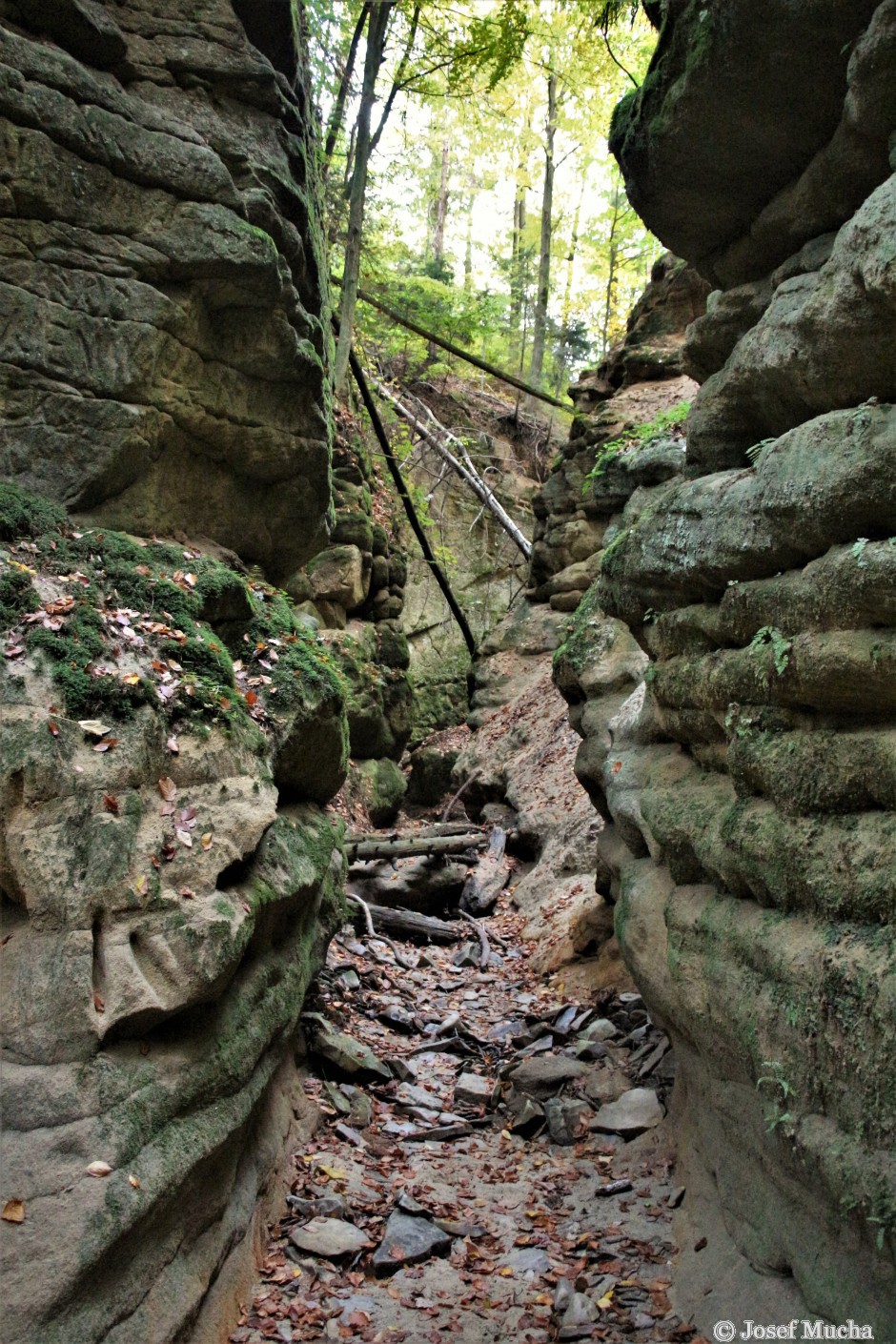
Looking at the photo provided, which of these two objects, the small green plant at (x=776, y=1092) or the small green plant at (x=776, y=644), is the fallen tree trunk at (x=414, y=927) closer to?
the small green plant at (x=776, y=1092)

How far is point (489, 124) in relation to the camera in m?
29.0

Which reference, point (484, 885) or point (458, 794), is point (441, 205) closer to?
point (458, 794)

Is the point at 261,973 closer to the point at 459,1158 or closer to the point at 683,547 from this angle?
the point at 459,1158

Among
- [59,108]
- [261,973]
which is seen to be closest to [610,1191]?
[261,973]

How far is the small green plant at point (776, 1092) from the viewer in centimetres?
447

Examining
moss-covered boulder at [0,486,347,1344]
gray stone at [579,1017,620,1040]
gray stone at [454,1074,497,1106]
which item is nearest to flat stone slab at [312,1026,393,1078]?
gray stone at [454,1074,497,1106]

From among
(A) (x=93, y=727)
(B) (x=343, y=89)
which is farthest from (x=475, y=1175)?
(B) (x=343, y=89)

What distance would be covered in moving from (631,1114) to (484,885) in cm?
648

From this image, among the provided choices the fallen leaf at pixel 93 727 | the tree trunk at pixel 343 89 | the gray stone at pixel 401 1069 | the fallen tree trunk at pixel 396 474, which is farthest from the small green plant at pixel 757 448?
the tree trunk at pixel 343 89

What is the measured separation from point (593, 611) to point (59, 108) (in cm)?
769

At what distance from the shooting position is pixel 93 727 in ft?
17.5

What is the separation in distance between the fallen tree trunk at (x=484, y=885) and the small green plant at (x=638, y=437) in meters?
6.98

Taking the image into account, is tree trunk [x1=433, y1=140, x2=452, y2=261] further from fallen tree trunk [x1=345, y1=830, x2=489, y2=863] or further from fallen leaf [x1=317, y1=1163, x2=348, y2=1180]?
fallen leaf [x1=317, y1=1163, x2=348, y2=1180]

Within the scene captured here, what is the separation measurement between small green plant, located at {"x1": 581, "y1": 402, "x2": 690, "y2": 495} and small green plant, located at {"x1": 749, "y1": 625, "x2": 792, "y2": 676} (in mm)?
7346
